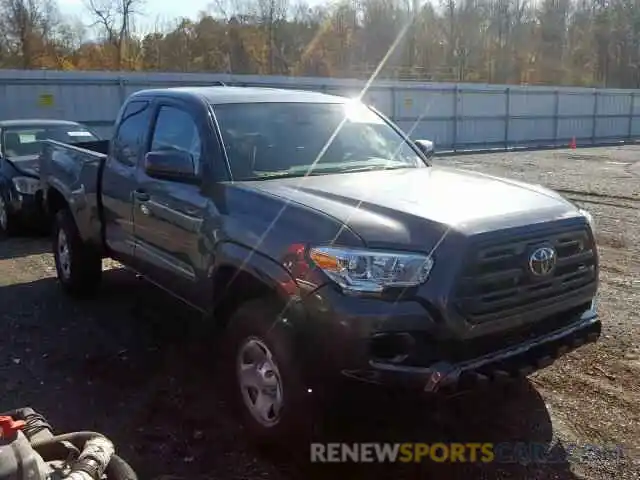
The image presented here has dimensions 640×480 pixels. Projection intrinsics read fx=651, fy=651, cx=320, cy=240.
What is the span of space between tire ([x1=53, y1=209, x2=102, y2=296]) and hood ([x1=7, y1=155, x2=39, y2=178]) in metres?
2.86

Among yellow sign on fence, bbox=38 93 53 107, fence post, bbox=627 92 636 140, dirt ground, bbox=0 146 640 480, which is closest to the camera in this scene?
dirt ground, bbox=0 146 640 480

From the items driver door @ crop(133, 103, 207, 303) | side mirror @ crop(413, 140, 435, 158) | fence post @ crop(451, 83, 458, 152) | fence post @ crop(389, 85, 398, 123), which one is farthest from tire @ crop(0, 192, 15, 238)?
fence post @ crop(451, 83, 458, 152)

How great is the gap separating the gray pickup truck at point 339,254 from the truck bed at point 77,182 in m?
0.92

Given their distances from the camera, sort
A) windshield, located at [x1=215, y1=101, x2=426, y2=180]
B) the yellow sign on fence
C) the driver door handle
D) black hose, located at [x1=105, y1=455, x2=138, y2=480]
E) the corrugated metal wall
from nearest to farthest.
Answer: black hose, located at [x1=105, y1=455, x2=138, y2=480] → windshield, located at [x1=215, y1=101, x2=426, y2=180] → the driver door handle → the yellow sign on fence → the corrugated metal wall

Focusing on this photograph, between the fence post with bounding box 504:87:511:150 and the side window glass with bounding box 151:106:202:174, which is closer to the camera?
the side window glass with bounding box 151:106:202:174

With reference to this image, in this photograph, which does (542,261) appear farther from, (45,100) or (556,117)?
(556,117)

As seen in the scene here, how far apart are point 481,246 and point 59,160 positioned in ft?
15.4

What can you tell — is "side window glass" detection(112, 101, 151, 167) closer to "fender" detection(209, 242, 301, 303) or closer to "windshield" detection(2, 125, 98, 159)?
"fender" detection(209, 242, 301, 303)

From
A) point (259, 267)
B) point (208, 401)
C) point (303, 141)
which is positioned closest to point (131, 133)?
point (303, 141)

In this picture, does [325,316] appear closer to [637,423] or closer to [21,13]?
[637,423]

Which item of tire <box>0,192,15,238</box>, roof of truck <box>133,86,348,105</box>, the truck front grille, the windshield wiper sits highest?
roof of truck <box>133,86,348,105</box>

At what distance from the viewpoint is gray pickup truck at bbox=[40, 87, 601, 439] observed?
118 inches

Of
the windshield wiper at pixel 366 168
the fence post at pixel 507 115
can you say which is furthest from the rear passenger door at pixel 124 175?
the fence post at pixel 507 115

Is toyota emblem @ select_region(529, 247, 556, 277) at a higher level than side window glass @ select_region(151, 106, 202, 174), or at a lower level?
lower
